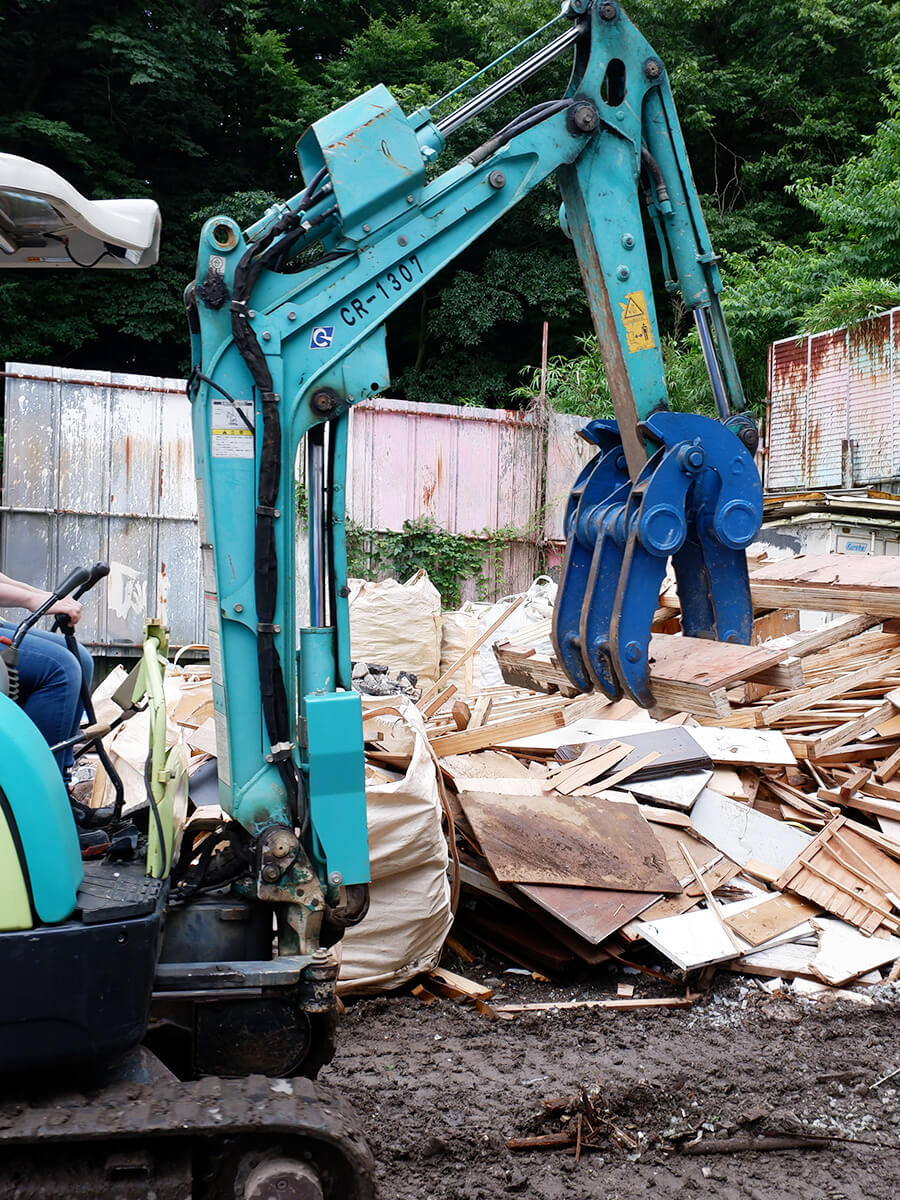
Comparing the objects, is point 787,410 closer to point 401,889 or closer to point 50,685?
point 401,889

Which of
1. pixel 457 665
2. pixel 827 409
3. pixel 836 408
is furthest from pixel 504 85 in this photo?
pixel 827 409

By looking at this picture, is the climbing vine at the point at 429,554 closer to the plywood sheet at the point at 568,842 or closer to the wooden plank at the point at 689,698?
the plywood sheet at the point at 568,842

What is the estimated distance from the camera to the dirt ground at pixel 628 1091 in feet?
10.9

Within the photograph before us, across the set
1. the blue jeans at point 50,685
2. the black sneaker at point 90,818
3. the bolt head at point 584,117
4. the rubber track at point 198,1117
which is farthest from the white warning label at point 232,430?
the rubber track at point 198,1117

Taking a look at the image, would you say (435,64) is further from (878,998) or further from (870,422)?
(878,998)

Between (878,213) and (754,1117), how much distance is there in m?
13.5

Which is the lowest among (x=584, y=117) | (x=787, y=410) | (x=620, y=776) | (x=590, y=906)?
(x=590, y=906)

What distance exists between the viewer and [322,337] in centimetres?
310

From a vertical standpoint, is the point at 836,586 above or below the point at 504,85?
below

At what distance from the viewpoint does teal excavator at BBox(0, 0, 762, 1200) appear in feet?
7.88

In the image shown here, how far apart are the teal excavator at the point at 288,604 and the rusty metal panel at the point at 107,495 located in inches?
314

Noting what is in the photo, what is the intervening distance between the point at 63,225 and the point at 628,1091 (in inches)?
132

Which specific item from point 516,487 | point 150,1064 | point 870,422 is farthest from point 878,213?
point 150,1064

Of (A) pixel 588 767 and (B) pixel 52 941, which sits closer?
(B) pixel 52 941
